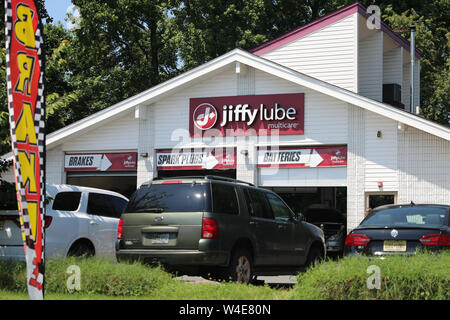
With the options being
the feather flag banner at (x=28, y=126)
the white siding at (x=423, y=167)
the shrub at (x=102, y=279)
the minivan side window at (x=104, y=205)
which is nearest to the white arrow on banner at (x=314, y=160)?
the white siding at (x=423, y=167)

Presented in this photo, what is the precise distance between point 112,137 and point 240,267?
46.1 ft

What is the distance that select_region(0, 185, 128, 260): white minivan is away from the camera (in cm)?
1243

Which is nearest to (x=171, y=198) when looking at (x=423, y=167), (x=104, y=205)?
(x=104, y=205)

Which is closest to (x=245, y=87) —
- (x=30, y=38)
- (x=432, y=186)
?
(x=432, y=186)

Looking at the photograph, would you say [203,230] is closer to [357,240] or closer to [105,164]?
[357,240]

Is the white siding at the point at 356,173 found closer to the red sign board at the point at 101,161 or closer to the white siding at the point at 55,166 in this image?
the red sign board at the point at 101,161

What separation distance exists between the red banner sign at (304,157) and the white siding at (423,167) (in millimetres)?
1868

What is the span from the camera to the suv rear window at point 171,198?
446 inches

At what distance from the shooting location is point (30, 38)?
25.8 feet

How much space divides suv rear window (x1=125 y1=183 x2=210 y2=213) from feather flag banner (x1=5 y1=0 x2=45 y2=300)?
3.89 meters

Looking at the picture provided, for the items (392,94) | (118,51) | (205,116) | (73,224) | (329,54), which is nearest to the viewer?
(73,224)

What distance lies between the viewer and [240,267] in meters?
11.5

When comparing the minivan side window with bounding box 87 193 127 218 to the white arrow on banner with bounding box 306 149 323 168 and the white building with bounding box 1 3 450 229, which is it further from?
the white arrow on banner with bounding box 306 149 323 168
